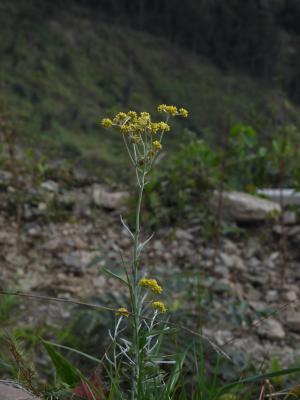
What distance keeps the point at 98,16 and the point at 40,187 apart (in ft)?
29.6

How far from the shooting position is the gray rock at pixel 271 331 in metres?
3.26

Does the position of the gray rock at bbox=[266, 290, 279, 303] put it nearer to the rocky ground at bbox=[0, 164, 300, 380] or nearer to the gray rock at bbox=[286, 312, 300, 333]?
the rocky ground at bbox=[0, 164, 300, 380]

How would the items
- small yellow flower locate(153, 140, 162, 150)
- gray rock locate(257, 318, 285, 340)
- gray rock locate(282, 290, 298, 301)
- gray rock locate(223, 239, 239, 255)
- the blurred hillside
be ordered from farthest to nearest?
1. the blurred hillside
2. gray rock locate(223, 239, 239, 255)
3. gray rock locate(282, 290, 298, 301)
4. gray rock locate(257, 318, 285, 340)
5. small yellow flower locate(153, 140, 162, 150)

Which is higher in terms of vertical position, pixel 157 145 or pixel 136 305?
pixel 157 145

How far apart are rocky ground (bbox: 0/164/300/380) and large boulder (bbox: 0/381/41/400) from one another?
1435 millimetres

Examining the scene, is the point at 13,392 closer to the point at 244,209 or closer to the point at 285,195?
the point at 244,209

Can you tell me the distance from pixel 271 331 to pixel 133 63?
9.45 m

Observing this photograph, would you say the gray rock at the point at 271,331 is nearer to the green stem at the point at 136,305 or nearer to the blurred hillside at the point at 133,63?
the green stem at the point at 136,305

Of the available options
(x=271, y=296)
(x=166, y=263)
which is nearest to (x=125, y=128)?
(x=271, y=296)

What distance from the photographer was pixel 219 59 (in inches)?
544

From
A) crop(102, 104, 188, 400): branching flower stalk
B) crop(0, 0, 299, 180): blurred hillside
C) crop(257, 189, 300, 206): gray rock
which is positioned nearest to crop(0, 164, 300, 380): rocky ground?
crop(257, 189, 300, 206): gray rock

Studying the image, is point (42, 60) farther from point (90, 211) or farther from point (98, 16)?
point (90, 211)

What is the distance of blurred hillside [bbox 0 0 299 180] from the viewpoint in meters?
8.60

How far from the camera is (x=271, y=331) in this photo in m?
3.28
